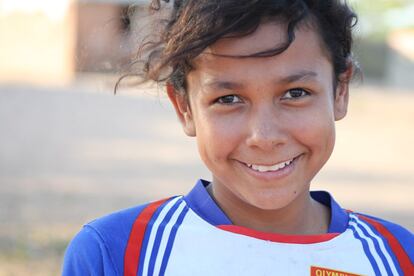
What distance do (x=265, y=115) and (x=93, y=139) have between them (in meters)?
10.1

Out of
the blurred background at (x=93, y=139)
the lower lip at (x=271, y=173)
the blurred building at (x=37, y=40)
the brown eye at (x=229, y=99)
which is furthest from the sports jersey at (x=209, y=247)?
the blurred building at (x=37, y=40)

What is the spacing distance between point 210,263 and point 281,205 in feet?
0.75

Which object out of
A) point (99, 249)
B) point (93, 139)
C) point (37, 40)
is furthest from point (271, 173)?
point (37, 40)

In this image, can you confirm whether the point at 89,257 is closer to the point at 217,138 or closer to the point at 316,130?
the point at 217,138

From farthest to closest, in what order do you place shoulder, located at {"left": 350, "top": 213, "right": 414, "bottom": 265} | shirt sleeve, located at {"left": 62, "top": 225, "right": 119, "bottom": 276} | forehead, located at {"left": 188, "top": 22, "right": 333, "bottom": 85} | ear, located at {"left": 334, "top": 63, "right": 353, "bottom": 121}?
ear, located at {"left": 334, "top": 63, "right": 353, "bottom": 121} < shoulder, located at {"left": 350, "top": 213, "right": 414, "bottom": 265} < forehead, located at {"left": 188, "top": 22, "right": 333, "bottom": 85} < shirt sleeve, located at {"left": 62, "top": 225, "right": 119, "bottom": 276}

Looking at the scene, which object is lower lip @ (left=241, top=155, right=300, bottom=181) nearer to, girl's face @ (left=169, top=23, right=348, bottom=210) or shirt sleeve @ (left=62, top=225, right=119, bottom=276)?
girl's face @ (left=169, top=23, right=348, bottom=210)

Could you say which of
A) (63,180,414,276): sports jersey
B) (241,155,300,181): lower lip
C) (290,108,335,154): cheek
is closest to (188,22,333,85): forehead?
(290,108,335,154): cheek

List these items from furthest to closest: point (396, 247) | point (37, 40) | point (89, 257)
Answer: point (37, 40)
point (396, 247)
point (89, 257)

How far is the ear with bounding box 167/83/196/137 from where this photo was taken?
233cm

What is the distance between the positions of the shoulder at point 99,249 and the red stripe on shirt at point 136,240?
11 mm

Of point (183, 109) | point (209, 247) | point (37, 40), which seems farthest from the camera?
point (37, 40)

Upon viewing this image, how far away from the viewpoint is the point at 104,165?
9750mm

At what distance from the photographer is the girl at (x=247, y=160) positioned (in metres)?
2.10

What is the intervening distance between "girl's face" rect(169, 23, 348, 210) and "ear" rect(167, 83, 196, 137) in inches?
3.5
